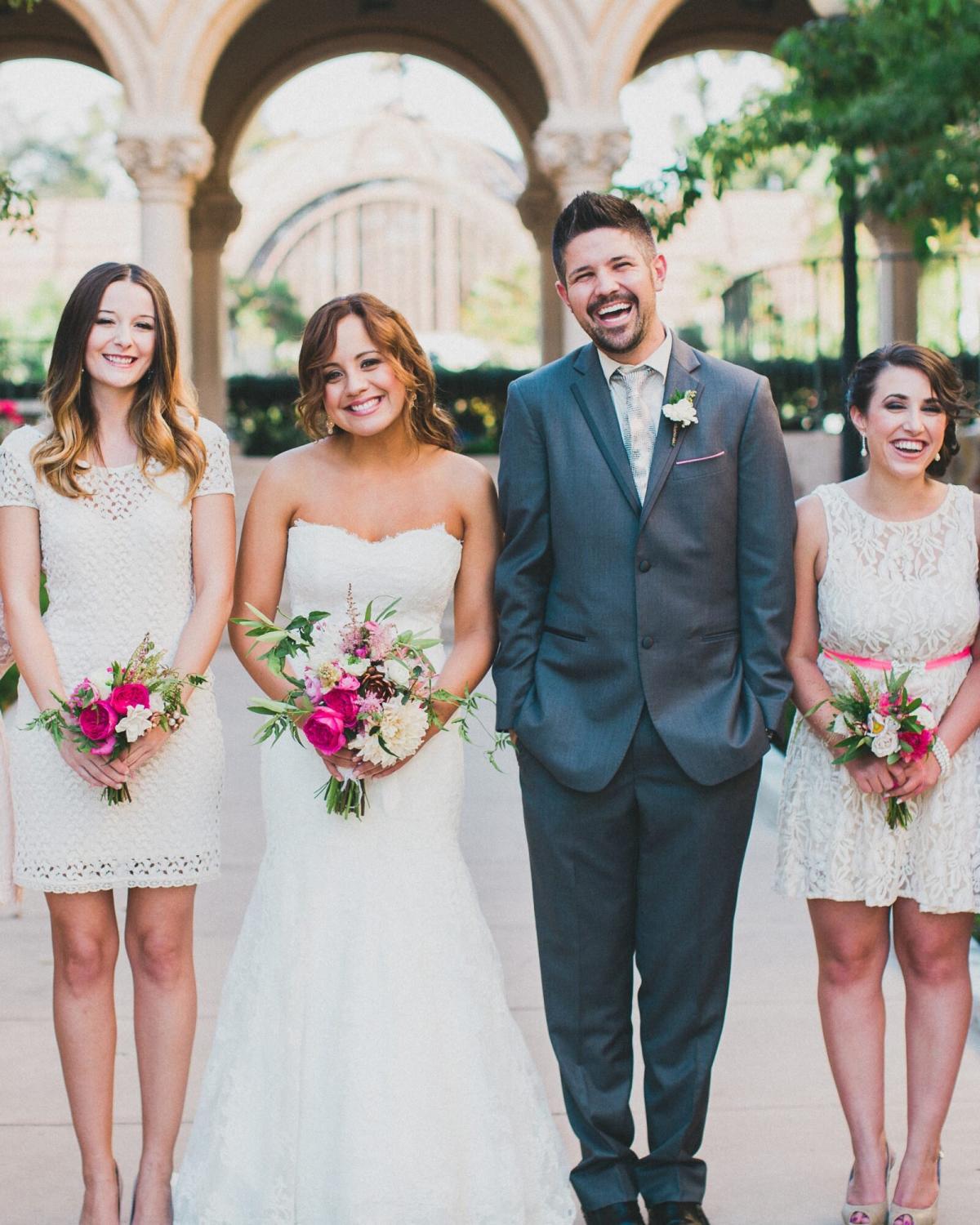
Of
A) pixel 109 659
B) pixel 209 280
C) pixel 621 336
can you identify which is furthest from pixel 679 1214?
pixel 209 280

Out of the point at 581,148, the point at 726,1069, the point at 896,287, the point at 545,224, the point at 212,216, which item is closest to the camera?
the point at 726,1069

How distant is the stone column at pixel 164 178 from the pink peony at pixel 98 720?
11.7 meters

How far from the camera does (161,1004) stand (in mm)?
3803

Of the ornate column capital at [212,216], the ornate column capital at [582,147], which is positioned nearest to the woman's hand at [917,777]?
the ornate column capital at [582,147]

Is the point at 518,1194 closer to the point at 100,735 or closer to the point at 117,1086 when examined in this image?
the point at 100,735

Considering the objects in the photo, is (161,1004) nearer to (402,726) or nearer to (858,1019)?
(402,726)

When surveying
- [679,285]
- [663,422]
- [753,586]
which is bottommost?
[753,586]

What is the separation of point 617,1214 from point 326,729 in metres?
1.35

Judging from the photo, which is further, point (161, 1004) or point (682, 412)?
point (161, 1004)

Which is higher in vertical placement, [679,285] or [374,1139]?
[679,285]

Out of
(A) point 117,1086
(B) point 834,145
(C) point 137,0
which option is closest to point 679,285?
(C) point 137,0

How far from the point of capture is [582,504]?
3.68 meters

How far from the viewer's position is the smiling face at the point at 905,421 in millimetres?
3797

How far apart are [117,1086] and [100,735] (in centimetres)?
187
